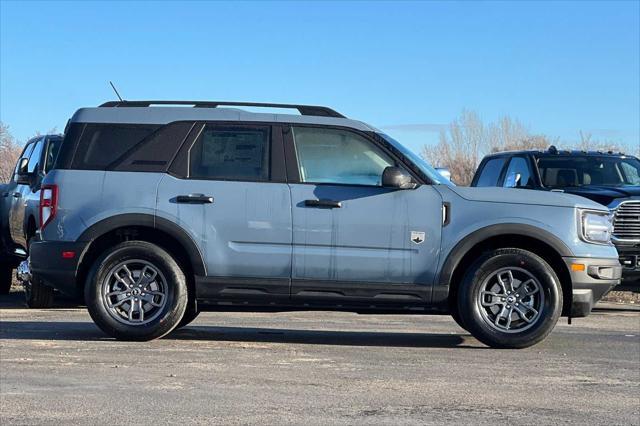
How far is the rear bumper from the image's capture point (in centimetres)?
873

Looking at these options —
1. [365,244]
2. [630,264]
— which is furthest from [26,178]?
[630,264]

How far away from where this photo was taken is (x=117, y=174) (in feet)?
28.7

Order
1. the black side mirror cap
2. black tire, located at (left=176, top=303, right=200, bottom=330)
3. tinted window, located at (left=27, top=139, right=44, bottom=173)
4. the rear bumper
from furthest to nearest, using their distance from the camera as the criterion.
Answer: tinted window, located at (left=27, top=139, right=44, bottom=173), the black side mirror cap, black tire, located at (left=176, top=303, right=200, bottom=330), the rear bumper

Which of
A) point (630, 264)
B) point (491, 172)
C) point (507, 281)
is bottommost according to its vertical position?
point (507, 281)

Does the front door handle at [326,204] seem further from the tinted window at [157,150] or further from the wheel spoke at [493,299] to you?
the wheel spoke at [493,299]

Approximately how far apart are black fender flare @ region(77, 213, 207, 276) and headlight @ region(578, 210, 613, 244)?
324cm

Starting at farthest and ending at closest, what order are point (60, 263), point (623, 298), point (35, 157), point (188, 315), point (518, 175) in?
point (623, 298) → point (518, 175) → point (35, 157) → point (188, 315) → point (60, 263)

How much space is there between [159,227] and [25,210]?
4.69 m

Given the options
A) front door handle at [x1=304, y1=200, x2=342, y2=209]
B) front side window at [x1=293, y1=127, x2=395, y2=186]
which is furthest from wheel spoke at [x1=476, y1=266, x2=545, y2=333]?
front door handle at [x1=304, y1=200, x2=342, y2=209]

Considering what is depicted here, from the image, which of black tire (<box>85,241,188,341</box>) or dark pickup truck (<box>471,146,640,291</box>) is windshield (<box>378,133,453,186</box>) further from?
dark pickup truck (<box>471,146,640,291</box>)

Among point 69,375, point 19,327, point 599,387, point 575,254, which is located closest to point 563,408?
point 599,387

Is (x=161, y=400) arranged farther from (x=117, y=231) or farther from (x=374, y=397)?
(x=117, y=231)

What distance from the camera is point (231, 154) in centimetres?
882

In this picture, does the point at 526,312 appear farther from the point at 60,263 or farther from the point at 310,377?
the point at 60,263
